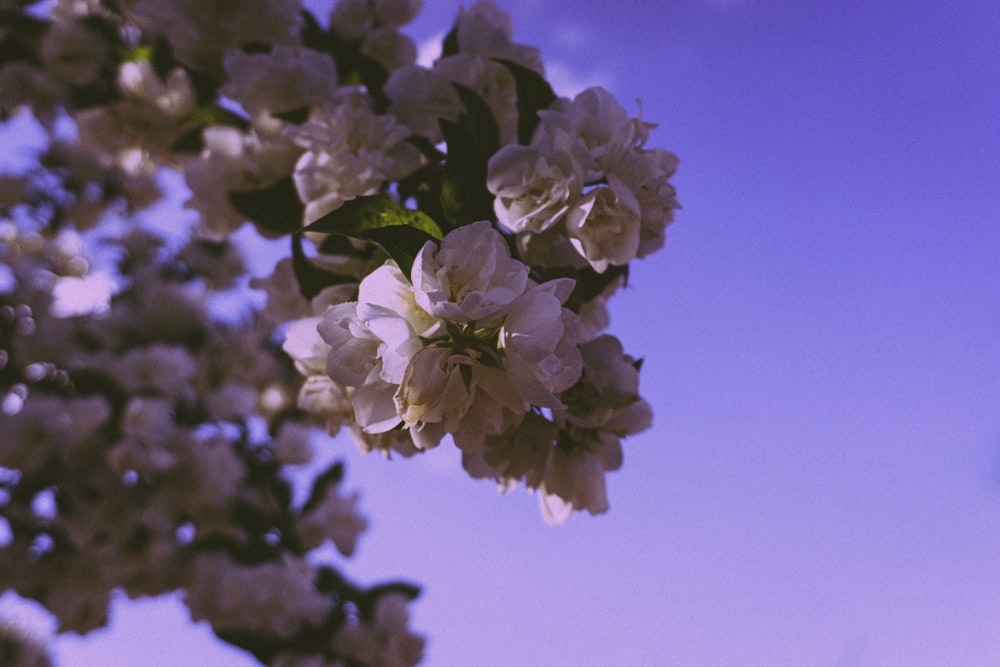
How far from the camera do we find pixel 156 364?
3.83m

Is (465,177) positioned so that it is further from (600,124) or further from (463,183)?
(600,124)

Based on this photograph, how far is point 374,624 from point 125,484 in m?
1.33

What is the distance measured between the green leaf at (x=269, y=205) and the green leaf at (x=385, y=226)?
0.56 metres

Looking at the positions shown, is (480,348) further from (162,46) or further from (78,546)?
(78,546)

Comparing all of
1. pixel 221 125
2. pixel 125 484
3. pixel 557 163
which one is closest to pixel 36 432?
pixel 125 484

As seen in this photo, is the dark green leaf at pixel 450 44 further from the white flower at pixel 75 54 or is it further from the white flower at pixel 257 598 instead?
the white flower at pixel 257 598

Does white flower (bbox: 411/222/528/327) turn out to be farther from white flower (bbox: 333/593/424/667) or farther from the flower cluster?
white flower (bbox: 333/593/424/667)

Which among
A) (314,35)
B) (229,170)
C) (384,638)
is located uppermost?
(314,35)

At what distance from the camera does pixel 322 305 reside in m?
1.09

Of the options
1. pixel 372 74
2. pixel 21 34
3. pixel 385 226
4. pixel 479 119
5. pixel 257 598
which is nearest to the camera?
pixel 385 226

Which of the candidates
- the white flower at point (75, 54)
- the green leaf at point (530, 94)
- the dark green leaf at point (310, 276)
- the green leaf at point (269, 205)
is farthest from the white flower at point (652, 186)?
the white flower at point (75, 54)

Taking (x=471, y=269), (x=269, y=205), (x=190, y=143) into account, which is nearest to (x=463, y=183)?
(x=471, y=269)

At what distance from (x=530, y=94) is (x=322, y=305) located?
0.48 m

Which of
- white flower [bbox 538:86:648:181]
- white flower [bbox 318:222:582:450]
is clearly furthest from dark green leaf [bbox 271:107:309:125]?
white flower [bbox 318:222:582:450]
